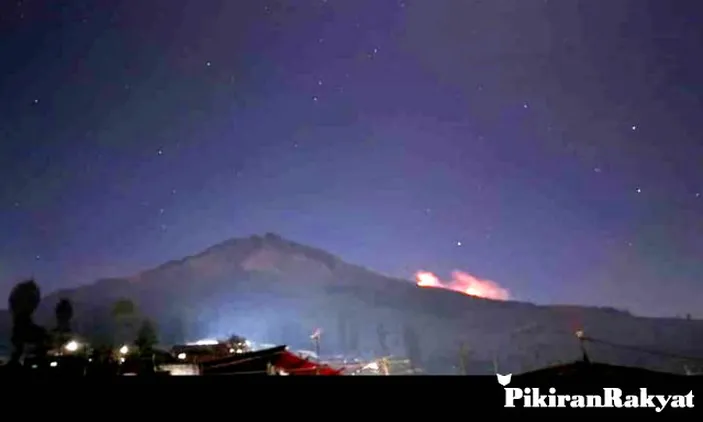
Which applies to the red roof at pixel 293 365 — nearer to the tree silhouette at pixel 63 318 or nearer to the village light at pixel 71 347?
the village light at pixel 71 347

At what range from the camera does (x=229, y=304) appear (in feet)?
557

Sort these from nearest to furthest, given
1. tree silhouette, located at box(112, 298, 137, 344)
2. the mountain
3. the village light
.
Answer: the village light → tree silhouette, located at box(112, 298, 137, 344) → the mountain

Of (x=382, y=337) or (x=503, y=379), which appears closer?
(x=503, y=379)

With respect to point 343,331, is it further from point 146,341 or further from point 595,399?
point 595,399

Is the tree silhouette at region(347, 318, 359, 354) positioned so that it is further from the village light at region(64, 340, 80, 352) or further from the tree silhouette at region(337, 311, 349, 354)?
the village light at region(64, 340, 80, 352)

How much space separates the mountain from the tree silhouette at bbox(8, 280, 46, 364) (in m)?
30.2

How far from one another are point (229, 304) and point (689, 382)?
17484 centimetres

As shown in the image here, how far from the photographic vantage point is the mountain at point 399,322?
111125 mm

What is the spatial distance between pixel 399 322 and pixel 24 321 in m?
117

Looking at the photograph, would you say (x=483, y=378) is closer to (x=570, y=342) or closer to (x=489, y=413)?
(x=489, y=413)

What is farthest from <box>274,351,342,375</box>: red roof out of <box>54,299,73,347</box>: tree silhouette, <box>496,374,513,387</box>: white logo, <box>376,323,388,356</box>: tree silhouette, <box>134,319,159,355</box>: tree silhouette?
<box>376,323,388,356</box>: tree silhouette

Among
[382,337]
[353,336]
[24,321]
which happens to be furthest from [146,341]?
[382,337]

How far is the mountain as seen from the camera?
111125mm

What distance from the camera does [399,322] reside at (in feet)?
490
